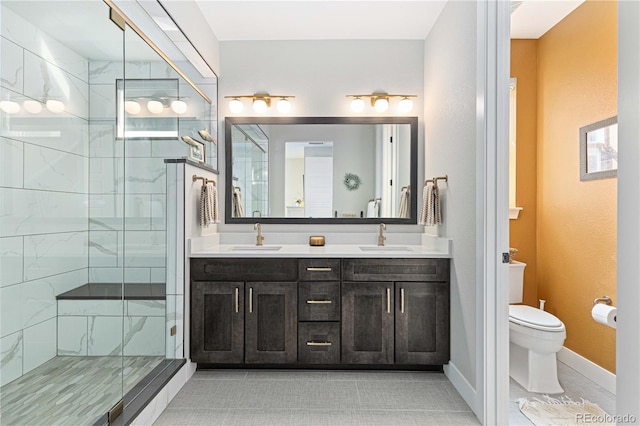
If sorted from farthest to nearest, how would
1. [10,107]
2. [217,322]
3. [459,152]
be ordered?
[217,322] → [459,152] → [10,107]

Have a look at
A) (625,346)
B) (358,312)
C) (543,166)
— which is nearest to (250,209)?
(358,312)

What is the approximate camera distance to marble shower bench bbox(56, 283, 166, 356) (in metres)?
1.57

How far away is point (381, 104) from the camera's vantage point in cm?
332

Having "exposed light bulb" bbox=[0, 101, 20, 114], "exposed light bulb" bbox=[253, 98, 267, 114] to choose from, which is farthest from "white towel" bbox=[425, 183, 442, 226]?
"exposed light bulb" bbox=[0, 101, 20, 114]

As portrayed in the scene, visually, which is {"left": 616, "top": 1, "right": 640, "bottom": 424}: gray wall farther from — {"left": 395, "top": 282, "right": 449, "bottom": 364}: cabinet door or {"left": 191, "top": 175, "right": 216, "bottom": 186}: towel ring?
{"left": 191, "top": 175, "right": 216, "bottom": 186}: towel ring

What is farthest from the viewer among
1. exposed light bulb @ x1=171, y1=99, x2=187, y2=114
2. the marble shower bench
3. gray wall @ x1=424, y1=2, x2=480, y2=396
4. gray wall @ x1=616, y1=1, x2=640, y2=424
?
exposed light bulb @ x1=171, y1=99, x2=187, y2=114

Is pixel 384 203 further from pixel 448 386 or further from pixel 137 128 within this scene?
pixel 137 128

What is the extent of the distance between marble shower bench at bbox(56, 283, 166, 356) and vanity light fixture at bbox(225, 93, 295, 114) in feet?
5.34

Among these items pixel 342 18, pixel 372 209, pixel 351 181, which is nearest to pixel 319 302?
pixel 372 209

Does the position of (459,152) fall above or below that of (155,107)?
below

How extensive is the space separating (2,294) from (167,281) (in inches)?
51.5

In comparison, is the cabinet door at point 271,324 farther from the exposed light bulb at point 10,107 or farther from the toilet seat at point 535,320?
the exposed light bulb at point 10,107

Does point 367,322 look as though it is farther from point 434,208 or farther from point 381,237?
point 434,208

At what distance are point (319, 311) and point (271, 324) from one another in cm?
34
